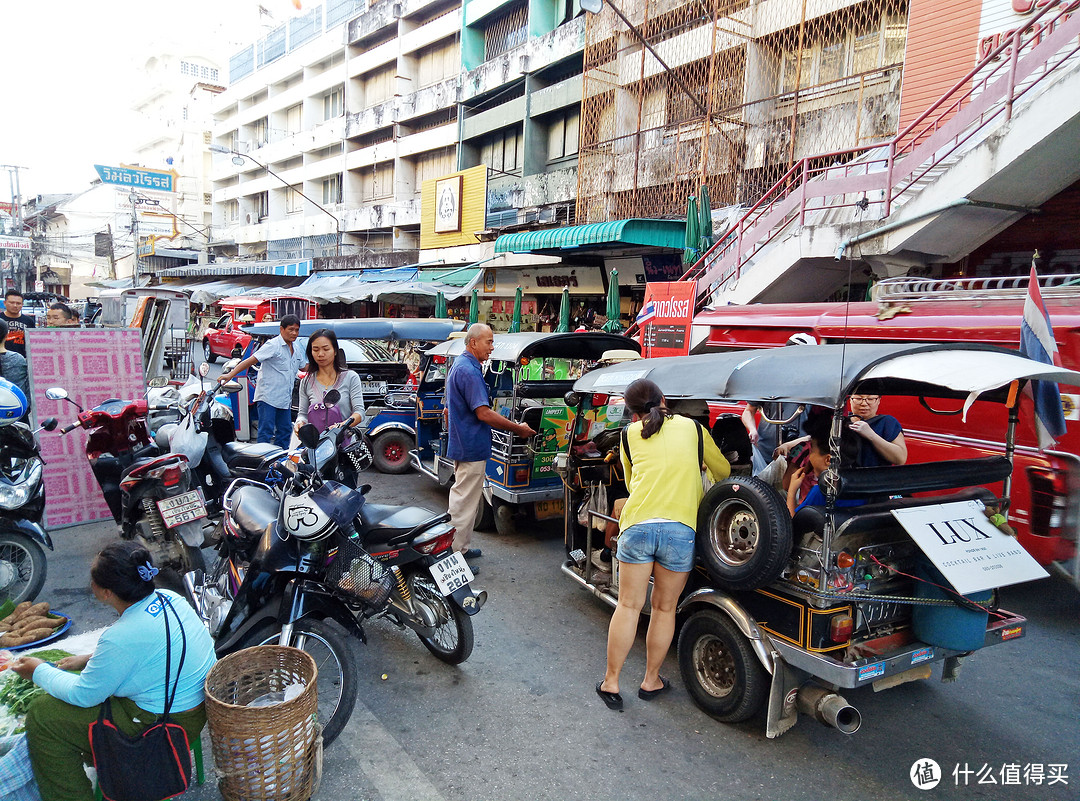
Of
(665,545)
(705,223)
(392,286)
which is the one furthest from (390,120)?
(665,545)

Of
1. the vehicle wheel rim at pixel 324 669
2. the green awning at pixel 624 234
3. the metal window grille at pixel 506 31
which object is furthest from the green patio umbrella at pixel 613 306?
the metal window grille at pixel 506 31

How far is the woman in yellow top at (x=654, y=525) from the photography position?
143 inches

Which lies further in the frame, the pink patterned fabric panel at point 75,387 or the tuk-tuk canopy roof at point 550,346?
the tuk-tuk canopy roof at point 550,346

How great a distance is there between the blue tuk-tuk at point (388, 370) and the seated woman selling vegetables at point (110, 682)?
6107 millimetres

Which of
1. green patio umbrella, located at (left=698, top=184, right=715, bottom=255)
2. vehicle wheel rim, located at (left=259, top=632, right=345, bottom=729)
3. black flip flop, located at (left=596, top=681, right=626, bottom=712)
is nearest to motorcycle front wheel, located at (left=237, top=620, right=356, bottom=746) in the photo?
vehicle wheel rim, located at (left=259, top=632, right=345, bottom=729)

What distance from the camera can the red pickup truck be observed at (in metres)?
18.4

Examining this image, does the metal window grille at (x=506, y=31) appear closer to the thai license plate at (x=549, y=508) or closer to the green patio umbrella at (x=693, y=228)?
the green patio umbrella at (x=693, y=228)

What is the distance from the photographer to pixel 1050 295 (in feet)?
17.9

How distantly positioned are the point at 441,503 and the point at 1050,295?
617 cm

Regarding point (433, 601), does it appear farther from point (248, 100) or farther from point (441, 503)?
point (248, 100)

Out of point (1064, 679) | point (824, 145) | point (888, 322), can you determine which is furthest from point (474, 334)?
point (824, 145)

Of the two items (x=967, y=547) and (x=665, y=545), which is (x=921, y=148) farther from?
(x=665, y=545)

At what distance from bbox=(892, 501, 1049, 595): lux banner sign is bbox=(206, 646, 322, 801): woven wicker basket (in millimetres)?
2753

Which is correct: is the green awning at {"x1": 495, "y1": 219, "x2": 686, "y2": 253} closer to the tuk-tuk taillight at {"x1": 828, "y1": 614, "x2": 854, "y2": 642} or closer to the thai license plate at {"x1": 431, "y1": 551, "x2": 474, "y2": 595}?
the thai license plate at {"x1": 431, "y1": 551, "x2": 474, "y2": 595}
